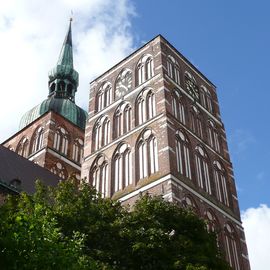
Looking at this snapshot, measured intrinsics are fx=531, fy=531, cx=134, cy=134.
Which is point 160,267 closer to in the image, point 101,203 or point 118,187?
point 101,203

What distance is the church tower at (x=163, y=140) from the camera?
72.4 ft

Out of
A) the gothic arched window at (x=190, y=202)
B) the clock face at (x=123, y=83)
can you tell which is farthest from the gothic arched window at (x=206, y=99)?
the gothic arched window at (x=190, y=202)

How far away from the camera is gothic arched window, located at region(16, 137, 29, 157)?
33375mm

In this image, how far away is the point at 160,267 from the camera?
13.1 m

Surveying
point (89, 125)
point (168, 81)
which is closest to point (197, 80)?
point (168, 81)

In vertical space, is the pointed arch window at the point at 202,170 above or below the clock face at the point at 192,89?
below

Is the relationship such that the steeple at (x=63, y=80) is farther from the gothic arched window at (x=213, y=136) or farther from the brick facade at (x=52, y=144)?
the gothic arched window at (x=213, y=136)

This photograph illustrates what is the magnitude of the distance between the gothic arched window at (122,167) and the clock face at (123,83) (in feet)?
12.5

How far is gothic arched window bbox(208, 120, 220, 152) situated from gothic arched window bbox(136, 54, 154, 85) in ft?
13.2

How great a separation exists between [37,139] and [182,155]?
43.7 ft

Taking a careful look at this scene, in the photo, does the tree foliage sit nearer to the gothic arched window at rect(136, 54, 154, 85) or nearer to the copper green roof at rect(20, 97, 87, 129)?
the gothic arched window at rect(136, 54, 154, 85)

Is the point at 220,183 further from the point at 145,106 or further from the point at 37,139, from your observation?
the point at 37,139

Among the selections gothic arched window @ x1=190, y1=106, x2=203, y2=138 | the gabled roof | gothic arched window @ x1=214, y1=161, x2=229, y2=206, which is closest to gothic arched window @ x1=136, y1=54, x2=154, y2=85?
gothic arched window @ x1=190, y1=106, x2=203, y2=138

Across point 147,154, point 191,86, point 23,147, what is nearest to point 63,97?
point 23,147
